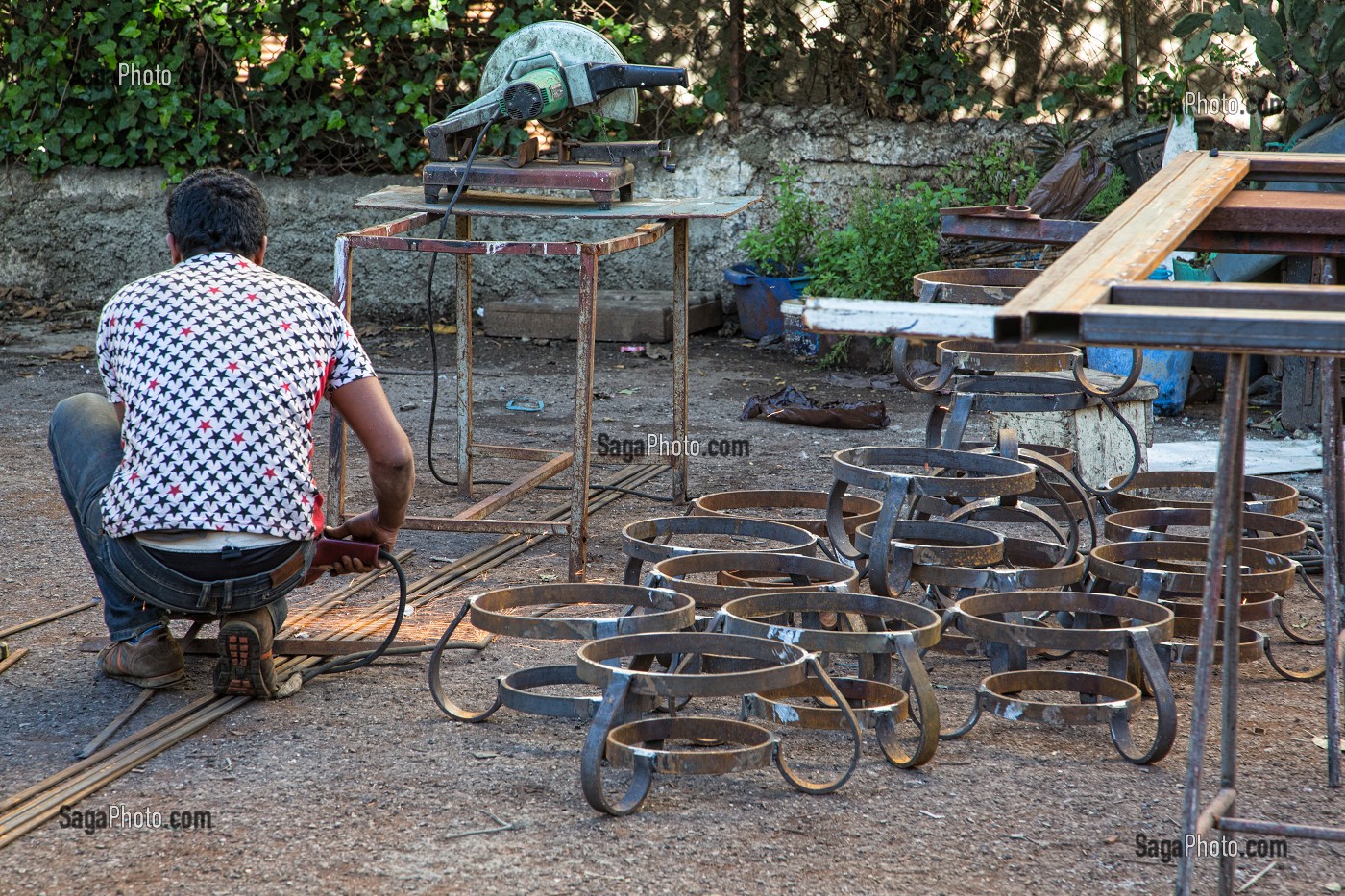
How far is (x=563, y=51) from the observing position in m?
4.37

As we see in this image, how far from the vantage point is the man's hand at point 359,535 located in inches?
123

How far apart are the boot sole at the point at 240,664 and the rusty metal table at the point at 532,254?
1.01 meters

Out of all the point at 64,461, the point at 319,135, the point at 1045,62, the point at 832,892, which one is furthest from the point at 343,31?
the point at 832,892

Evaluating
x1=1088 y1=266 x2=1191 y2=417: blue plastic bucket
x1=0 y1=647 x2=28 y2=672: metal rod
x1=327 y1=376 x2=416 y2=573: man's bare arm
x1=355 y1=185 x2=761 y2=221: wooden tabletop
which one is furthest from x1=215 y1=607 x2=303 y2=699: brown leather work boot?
x1=1088 y1=266 x2=1191 y2=417: blue plastic bucket

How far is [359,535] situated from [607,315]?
4903mm

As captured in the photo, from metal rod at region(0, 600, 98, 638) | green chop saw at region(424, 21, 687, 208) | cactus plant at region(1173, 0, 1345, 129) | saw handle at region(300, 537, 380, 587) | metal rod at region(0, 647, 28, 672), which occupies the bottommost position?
metal rod at region(0, 600, 98, 638)

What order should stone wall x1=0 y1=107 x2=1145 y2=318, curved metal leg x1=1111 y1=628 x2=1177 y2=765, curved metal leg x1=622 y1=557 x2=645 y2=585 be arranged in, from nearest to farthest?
curved metal leg x1=1111 y1=628 x2=1177 y2=765 → curved metal leg x1=622 y1=557 x2=645 y2=585 → stone wall x1=0 y1=107 x2=1145 y2=318

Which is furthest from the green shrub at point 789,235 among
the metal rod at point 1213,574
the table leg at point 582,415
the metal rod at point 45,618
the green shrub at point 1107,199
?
the metal rod at point 1213,574

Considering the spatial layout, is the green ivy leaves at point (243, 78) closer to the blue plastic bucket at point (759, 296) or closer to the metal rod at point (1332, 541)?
the blue plastic bucket at point (759, 296)

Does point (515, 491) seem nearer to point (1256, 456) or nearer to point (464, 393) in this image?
point (464, 393)

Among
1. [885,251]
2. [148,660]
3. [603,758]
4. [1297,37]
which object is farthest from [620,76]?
[1297,37]

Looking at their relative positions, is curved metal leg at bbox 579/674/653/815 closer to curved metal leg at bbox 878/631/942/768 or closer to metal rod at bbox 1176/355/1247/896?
curved metal leg at bbox 878/631/942/768

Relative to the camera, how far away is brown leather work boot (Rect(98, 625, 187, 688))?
3.04m

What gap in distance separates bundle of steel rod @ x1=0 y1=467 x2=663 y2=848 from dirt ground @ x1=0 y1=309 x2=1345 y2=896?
31 mm
